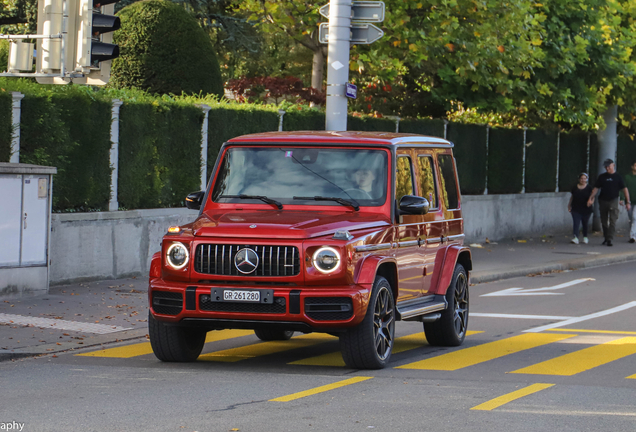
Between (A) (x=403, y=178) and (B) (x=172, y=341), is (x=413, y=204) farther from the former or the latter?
(B) (x=172, y=341)

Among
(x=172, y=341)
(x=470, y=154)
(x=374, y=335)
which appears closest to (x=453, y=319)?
(x=374, y=335)

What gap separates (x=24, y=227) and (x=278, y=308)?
5916 millimetres

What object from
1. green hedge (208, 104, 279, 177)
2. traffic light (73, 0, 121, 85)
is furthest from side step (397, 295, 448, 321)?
green hedge (208, 104, 279, 177)

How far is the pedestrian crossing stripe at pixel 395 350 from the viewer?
31.8ft

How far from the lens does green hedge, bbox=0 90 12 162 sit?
551 inches

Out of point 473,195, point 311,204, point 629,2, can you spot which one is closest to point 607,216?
point 473,195

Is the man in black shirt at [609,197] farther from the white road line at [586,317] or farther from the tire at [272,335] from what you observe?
the tire at [272,335]

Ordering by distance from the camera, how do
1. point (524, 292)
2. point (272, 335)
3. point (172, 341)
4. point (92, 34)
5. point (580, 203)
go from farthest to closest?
point (580, 203) → point (524, 292) → point (92, 34) → point (272, 335) → point (172, 341)

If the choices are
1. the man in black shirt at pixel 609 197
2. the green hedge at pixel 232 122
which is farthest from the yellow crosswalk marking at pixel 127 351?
the man in black shirt at pixel 609 197

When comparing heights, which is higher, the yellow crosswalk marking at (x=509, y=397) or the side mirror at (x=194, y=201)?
the side mirror at (x=194, y=201)

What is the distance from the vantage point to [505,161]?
1110 inches

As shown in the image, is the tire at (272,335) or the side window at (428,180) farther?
the tire at (272,335)

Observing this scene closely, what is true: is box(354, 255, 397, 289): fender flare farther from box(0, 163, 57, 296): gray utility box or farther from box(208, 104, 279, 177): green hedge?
box(208, 104, 279, 177): green hedge

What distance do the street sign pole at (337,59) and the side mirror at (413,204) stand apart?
6130 mm
